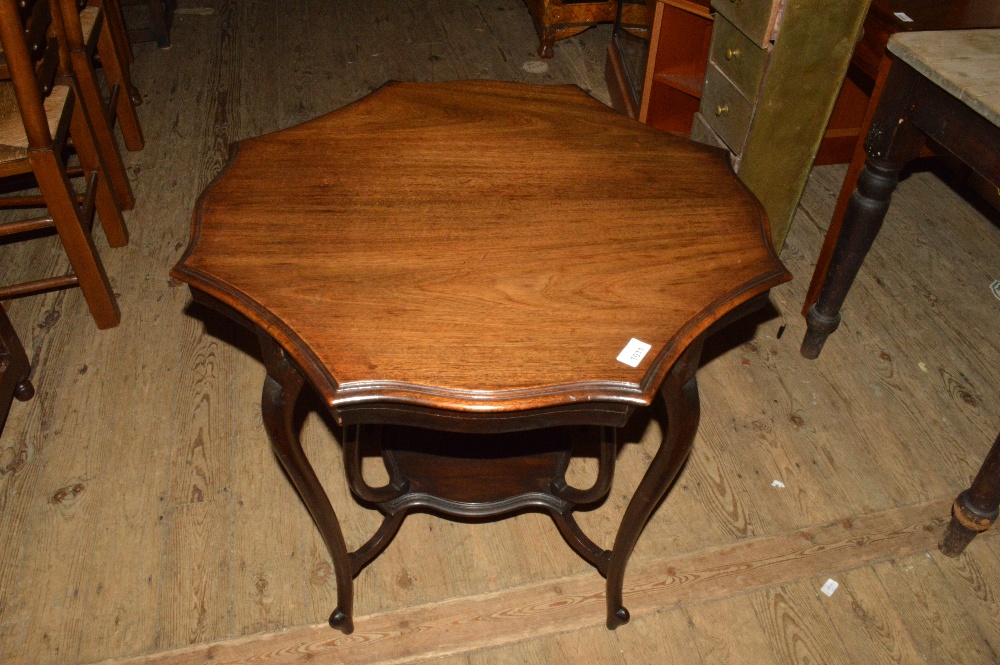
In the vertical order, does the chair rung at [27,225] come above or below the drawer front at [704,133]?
below

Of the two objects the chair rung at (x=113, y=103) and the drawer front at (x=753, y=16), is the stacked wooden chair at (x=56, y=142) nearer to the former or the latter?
the chair rung at (x=113, y=103)

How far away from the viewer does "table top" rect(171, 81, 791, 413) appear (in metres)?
1.05

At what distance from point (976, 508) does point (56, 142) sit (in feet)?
7.35

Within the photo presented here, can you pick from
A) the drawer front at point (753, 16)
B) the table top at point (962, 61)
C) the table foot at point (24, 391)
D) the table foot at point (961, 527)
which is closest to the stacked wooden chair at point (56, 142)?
the table foot at point (24, 391)

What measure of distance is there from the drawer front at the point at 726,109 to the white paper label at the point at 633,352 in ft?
4.02

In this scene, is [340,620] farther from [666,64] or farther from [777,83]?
[666,64]

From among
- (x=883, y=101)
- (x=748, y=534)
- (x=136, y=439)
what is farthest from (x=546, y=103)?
(x=136, y=439)

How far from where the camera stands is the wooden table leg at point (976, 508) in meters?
1.50

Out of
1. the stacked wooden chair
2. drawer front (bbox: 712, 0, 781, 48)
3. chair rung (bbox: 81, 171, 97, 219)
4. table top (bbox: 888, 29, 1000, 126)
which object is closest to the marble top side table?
table top (bbox: 888, 29, 1000, 126)

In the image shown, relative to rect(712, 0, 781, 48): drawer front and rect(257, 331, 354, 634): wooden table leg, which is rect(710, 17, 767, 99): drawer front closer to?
rect(712, 0, 781, 48): drawer front

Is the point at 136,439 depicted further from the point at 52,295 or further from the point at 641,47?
the point at 641,47

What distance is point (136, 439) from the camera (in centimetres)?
183

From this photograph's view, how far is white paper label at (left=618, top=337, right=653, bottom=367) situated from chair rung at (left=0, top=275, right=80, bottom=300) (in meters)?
1.62

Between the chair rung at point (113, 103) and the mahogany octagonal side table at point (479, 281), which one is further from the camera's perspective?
the chair rung at point (113, 103)
